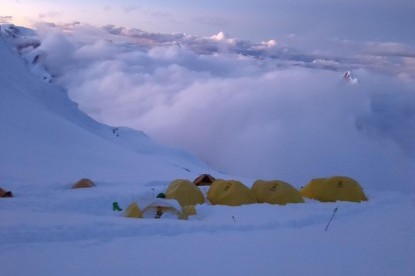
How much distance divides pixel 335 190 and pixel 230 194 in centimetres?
477

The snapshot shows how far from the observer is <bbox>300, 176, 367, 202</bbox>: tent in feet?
62.5

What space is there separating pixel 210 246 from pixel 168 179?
13753 mm

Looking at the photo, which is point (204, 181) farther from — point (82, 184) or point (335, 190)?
point (335, 190)

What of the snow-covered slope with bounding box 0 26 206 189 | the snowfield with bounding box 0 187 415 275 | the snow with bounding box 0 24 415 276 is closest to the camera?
the snowfield with bounding box 0 187 415 275

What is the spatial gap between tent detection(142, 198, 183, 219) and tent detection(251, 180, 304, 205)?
482 centimetres

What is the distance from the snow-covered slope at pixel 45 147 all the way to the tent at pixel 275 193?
6871 millimetres

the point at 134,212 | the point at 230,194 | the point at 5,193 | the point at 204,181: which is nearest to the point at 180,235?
the point at 134,212

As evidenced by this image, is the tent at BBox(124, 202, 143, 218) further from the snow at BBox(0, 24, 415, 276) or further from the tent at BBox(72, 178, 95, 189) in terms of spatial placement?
the tent at BBox(72, 178, 95, 189)

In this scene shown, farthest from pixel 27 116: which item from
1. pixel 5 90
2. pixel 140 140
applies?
pixel 140 140

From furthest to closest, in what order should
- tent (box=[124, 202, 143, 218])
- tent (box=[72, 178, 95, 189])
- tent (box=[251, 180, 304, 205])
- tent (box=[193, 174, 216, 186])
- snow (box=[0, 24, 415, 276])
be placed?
tent (box=[193, 174, 216, 186]), tent (box=[72, 178, 95, 189]), tent (box=[251, 180, 304, 205]), tent (box=[124, 202, 143, 218]), snow (box=[0, 24, 415, 276])

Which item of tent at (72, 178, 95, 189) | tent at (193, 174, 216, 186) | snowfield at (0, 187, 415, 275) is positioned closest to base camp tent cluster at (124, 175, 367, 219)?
snowfield at (0, 187, 415, 275)

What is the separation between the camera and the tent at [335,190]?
1906 centimetres

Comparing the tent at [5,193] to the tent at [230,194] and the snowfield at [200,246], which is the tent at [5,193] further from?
the tent at [230,194]

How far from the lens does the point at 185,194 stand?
17.3m
